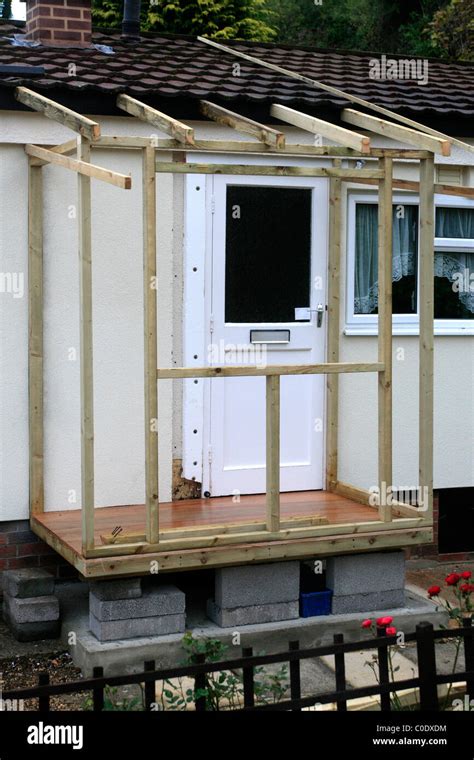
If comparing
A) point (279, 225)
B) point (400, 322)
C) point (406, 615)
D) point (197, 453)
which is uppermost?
point (279, 225)

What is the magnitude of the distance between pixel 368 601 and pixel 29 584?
2.16 meters

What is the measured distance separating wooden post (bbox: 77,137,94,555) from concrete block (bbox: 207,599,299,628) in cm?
100

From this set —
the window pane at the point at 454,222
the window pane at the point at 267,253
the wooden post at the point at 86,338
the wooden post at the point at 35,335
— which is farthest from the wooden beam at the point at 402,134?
the wooden post at the point at 35,335

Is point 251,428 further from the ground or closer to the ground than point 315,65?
closer to the ground

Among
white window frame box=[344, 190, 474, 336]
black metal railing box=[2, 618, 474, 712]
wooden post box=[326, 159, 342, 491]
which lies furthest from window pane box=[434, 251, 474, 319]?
black metal railing box=[2, 618, 474, 712]

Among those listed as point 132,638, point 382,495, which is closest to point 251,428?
point 382,495

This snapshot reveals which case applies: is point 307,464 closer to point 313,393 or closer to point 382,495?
point 313,393

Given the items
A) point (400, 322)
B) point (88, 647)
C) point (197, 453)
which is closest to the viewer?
point (88, 647)

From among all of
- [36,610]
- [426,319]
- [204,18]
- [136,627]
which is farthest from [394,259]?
[204,18]

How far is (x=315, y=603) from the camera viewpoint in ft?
23.1

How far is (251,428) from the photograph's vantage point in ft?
25.9

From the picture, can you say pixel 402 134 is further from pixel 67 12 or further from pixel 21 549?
pixel 21 549

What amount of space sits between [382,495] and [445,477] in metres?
1.83

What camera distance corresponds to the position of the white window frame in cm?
820
